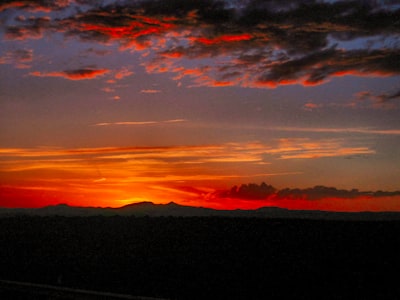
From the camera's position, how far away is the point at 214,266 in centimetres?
2058

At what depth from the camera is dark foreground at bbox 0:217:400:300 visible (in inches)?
600

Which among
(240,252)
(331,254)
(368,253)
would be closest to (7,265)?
(240,252)

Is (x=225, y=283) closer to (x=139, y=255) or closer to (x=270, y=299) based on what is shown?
(x=270, y=299)

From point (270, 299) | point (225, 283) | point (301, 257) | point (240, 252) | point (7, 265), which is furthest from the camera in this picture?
point (240, 252)

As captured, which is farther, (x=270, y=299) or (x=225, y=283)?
(x=225, y=283)

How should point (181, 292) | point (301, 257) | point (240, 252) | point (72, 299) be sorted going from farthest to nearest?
point (240, 252), point (301, 257), point (181, 292), point (72, 299)

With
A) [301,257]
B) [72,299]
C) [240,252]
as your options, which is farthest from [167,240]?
[72,299]

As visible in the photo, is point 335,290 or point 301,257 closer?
point 335,290

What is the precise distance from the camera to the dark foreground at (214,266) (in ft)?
50.0

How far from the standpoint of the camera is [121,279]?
55.7 ft

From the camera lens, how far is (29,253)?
83.3 ft

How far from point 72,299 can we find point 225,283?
250 inches

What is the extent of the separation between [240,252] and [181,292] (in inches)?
440

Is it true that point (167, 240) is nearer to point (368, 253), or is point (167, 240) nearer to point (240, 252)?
point (240, 252)
